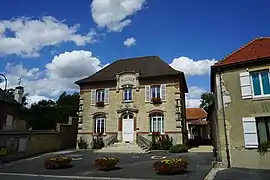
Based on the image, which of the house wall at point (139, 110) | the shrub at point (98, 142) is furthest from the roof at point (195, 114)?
the shrub at point (98, 142)

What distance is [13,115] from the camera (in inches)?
923

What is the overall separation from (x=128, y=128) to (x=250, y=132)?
42.9 feet

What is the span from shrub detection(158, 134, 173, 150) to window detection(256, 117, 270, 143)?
1027cm

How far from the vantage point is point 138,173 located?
10.9 m

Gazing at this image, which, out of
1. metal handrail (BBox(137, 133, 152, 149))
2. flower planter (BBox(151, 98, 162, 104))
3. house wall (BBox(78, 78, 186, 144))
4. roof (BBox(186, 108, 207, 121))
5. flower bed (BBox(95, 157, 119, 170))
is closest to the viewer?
flower bed (BBox(95, 157, 119, 170))

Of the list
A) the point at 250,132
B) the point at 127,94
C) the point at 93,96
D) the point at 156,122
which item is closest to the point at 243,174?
the point at 250,132

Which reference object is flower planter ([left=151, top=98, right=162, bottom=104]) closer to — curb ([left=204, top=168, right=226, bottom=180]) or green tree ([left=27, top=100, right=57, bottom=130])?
curb ([left=204, top=168, right=226, bottom=180])

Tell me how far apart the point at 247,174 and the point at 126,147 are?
12178mm

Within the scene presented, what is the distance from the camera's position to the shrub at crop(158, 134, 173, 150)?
69.6ft

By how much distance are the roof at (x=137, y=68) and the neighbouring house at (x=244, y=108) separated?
1014 centimetres

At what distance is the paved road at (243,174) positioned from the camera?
361 inches

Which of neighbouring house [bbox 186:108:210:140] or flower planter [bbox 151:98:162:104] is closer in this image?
flower planter [bbox 151:98:162:104]

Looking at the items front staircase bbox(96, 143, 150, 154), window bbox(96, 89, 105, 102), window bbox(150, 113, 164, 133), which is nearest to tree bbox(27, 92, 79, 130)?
window bbox(96, 89, 105, 102)

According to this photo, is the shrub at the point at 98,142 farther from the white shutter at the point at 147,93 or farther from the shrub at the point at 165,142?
the white shutter at the point at 147,93
